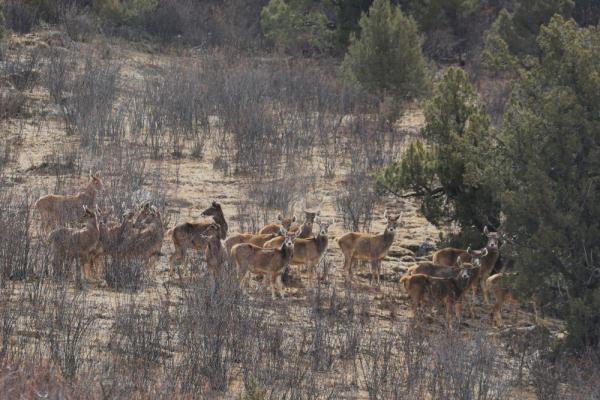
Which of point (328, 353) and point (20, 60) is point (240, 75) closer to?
point (20, 60)

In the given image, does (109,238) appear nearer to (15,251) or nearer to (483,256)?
(15,251)

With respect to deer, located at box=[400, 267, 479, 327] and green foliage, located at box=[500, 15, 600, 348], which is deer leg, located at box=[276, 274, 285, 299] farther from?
green foliage, located at box=[500, 15, 600, 348]

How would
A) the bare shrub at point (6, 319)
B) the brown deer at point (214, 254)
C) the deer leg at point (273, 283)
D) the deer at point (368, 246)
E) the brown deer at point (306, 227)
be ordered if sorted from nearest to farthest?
1. the bare shrub at point (6, 319)
2. the deer leg at point (273, 283)
3. the brown deer at point (214, 254)
4. the deer at point (368, 246)
5. the brown deer at point (306, 227)

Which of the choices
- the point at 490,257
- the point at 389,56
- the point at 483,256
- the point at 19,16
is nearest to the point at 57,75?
the point at 19,16

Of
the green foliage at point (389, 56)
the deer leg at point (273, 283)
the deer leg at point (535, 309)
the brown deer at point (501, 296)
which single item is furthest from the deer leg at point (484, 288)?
the green foliage at point (389, 56)

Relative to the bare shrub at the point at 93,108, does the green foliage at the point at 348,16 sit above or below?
above

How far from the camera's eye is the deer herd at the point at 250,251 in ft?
39.7

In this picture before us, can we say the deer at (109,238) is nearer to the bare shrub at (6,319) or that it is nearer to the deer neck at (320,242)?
the bare shrub at (6,319)

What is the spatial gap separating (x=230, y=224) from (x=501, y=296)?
4750 mm

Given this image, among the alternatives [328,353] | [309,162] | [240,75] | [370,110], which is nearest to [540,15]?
[370,110]

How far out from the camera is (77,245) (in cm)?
1205

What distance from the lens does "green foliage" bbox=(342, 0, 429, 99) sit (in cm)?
2383

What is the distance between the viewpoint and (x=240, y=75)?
2405cm

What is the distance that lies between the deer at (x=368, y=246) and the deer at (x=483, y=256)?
0.65 meters
